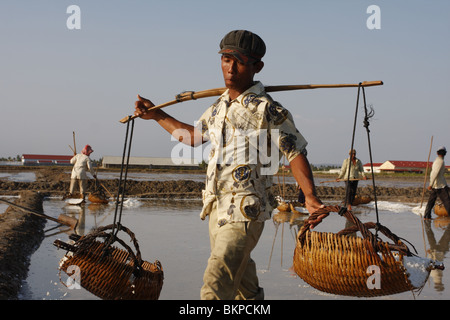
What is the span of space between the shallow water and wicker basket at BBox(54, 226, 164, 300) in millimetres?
686

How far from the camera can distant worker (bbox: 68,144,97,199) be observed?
43.9 feet

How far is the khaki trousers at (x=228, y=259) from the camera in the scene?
2705 mm

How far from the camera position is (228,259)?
273cm

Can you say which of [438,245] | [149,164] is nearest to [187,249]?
[438,245]

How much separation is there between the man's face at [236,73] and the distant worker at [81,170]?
1085cm

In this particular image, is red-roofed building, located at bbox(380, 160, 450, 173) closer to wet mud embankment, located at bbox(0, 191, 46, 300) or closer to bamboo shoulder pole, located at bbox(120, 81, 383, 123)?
wet mud embankment, located at bbox(0, 191, 46, 300)

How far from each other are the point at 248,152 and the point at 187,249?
404cm

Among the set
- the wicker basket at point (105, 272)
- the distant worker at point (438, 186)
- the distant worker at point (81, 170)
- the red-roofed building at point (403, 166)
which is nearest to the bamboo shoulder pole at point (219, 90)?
the wicker basket at point (105, 272)

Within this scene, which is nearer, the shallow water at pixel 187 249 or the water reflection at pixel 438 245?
the shallow water at pixel 187 249

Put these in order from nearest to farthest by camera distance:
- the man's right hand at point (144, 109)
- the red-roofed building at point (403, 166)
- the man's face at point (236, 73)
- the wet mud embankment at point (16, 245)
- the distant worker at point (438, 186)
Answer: the man's face at point (236, 73) < the man's right hand at point (144, 109) < the wet mud embankment at point (16, 245) < the distant worker at point (438, 186) < the red-roofed building at point (403, 166)

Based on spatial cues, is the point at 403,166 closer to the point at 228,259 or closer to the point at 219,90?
the point at 219,90

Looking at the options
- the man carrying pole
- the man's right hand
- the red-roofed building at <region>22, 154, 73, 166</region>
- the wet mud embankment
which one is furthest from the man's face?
the red-roofed building at <region>22, 154, 73, 166</region>

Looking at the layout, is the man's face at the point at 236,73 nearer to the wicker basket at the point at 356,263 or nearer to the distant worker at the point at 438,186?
the wicker basket at the point at 356,263

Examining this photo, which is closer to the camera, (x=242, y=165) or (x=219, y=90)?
(x=242, y=165)
